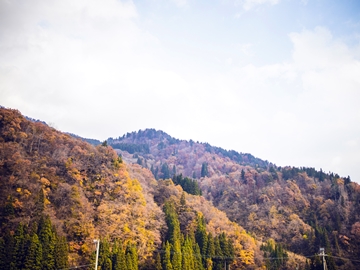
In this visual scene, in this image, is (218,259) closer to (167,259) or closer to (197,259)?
(197,259)

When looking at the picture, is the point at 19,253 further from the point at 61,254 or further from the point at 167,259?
the point at 167,259

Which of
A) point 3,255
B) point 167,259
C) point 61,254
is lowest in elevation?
point 167,259

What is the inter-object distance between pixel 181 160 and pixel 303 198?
326 feet

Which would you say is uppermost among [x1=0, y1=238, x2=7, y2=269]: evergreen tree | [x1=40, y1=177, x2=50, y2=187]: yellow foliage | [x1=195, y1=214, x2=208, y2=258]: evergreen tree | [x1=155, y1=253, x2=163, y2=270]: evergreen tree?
[x1=40, y1=177, x2=50, y2=187]: yellow foliage

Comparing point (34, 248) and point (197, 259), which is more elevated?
point (34, 248)

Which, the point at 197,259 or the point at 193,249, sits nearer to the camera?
the point at 197,259

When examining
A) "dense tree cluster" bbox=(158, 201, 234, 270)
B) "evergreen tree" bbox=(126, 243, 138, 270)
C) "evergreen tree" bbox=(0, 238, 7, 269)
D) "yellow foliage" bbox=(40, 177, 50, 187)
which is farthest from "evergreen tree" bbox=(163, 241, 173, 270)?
"evergreen tree" bbox=(0, 238, 7, 269)

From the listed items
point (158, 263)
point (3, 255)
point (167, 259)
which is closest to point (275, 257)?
point (167, 259)

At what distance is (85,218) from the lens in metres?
49.3

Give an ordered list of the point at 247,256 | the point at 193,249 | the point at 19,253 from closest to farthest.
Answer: the point at 19,253 → the point at 193,249 → the point at 247,256

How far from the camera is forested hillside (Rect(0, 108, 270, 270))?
1631 inches

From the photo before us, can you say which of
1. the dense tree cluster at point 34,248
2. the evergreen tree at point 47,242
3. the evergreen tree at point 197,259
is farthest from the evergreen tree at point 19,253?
the evergreen tree at point 197,259

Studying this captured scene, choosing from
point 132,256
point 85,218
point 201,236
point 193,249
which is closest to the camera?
point 132,256

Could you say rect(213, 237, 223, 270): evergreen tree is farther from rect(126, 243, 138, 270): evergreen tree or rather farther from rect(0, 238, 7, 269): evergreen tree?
rect(0, 238, 7, 269): evergreen tree
